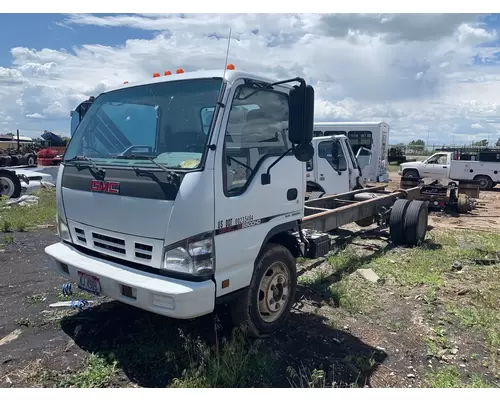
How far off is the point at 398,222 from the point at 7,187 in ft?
39.7

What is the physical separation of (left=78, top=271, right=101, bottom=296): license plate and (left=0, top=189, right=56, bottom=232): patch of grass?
21.0 feet

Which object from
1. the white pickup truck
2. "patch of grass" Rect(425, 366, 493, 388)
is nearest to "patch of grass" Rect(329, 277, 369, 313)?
"patch of grass" Rect(425, 366, 493, 388)

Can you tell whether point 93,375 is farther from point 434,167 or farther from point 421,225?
point 434,167

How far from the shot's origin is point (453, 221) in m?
11.8

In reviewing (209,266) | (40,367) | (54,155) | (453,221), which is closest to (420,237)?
(453,221)

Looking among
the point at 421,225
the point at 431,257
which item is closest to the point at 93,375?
the point at 431,257

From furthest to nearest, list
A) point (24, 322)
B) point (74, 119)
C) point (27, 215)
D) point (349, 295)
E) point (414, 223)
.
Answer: point (27, 215) → point (414, 223) → point (349, 295) → point (74, 119) → point (24, 322)

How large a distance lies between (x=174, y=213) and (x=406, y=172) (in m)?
19.9

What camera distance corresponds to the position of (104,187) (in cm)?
362

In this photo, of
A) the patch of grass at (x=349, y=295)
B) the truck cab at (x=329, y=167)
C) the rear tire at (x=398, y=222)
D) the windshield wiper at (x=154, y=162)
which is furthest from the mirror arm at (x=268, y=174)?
the truck cab at (x=329, y=167)

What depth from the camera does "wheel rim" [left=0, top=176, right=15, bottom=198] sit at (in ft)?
44.6

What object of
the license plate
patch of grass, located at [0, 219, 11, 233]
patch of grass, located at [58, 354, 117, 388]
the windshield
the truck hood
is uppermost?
the windshield

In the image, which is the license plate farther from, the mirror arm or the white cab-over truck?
the mirror arm

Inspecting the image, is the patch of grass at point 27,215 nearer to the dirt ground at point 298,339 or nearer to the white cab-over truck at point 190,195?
the dirt ground at point 298,339
